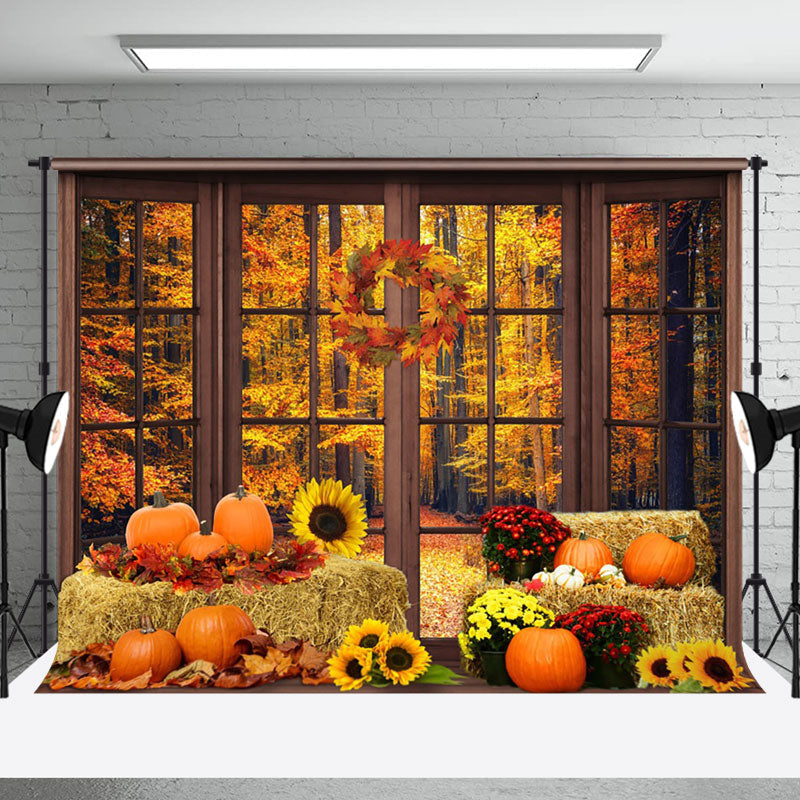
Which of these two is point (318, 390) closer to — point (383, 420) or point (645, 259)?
point (383, 420)

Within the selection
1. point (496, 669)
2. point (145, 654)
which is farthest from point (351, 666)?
point (145, 654)

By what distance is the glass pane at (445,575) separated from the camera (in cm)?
430

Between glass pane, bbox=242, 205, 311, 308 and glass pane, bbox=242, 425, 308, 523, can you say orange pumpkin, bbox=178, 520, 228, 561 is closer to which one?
glass pane, bbox=242, 425, 308, 523

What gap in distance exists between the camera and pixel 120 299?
163 inches

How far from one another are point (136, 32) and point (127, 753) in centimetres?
283

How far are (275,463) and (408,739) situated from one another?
2.46 m

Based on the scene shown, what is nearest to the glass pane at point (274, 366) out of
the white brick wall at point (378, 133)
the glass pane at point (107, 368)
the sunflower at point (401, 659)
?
the glass pane at point (107, 368)

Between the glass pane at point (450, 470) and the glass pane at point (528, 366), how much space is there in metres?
0.19

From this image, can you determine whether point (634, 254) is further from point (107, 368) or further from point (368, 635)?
point (368, 635)

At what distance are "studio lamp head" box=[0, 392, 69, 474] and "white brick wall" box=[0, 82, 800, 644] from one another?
2.56 m

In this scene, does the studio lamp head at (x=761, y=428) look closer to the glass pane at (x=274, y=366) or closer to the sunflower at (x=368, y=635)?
the sunflower at (x=368, y=635)

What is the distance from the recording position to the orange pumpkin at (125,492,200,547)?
2598 mm

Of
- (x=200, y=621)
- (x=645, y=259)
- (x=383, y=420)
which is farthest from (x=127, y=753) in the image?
(x=645, y=259)

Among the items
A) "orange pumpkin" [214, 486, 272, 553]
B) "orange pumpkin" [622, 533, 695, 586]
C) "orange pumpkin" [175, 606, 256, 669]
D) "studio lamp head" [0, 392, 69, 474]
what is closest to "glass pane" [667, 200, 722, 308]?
"orange pumpkin" [622, 533, 695, 586]
